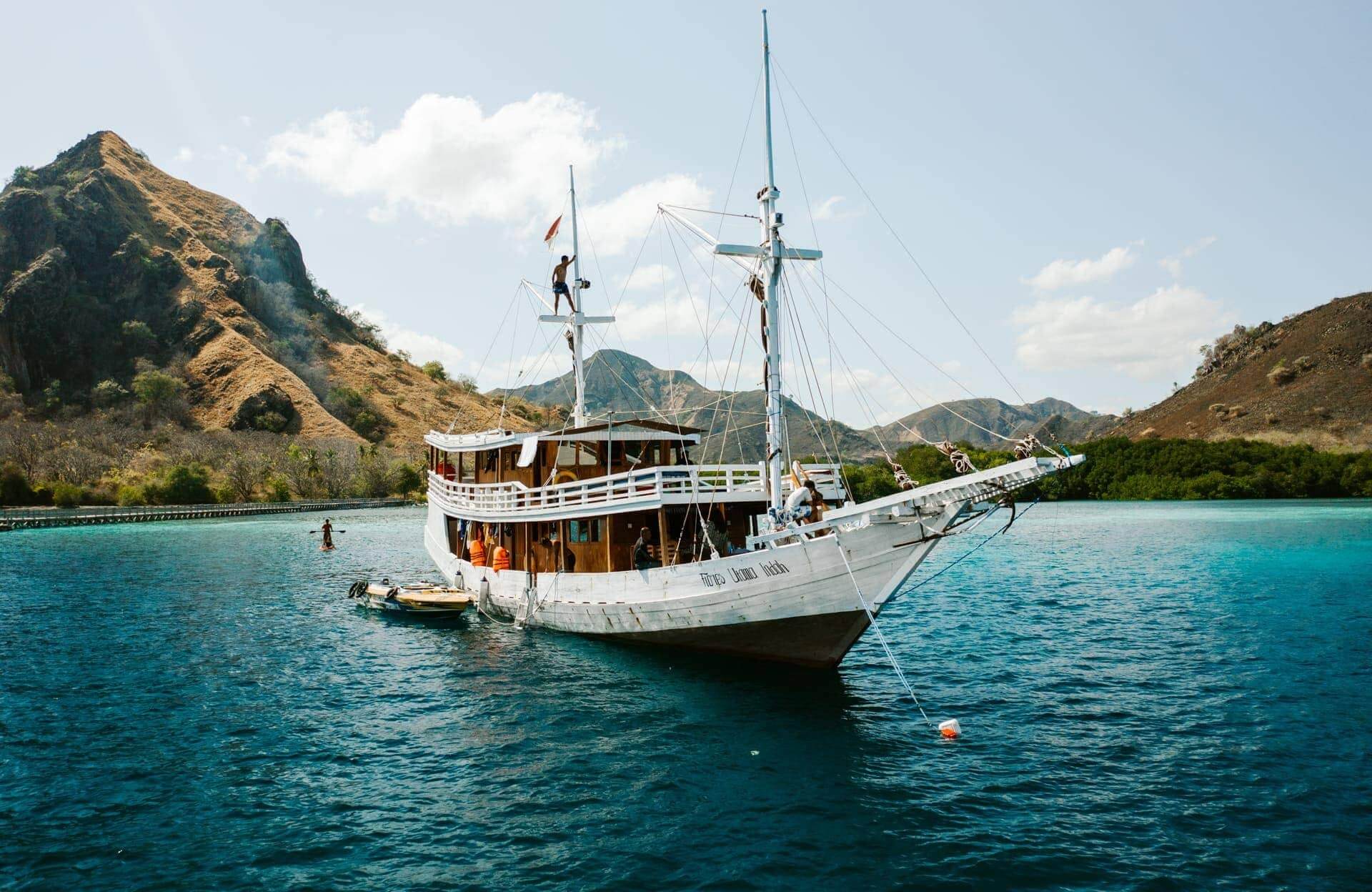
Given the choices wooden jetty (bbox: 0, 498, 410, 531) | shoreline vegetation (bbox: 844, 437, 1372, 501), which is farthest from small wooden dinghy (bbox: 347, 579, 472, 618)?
shoreline vegetation (bbox: 844, 437, 1372, 501)

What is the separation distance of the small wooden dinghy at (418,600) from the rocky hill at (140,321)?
132 m

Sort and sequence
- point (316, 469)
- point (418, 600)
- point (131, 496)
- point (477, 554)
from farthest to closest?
point (316, 469)
point (131, 496)
point (477, 554)
point (418, 600)

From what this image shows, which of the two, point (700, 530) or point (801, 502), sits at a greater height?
point (801, 502)

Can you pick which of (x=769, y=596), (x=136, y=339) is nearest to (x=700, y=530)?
(x=769, y=596)

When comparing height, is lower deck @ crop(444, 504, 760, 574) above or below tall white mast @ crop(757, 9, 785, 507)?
below

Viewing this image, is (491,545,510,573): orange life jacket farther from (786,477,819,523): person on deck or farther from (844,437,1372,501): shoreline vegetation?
(844,437,1372,501): shoreline vegetation

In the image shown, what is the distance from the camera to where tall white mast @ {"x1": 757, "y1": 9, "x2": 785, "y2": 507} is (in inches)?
824

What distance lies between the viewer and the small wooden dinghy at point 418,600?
3150cm

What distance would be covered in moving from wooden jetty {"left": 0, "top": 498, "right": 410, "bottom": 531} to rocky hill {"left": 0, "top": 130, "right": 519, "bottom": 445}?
171ft

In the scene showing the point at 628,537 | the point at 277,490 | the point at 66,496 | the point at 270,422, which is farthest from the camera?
the point at 270,422

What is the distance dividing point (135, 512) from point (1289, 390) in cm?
17858

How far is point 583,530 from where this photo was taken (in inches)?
1035

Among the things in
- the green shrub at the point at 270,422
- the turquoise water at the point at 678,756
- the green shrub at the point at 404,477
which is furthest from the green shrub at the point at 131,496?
the turquoise water at the point at 678,756

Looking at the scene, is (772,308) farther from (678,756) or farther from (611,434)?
(678,756)
